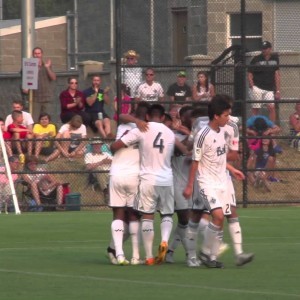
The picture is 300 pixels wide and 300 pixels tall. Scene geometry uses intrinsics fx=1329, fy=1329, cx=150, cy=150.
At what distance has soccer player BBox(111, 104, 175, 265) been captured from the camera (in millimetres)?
14094

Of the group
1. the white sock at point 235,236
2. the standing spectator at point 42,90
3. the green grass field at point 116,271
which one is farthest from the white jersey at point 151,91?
the white sock at point 235,236

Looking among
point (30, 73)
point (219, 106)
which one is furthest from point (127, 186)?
point (30, 73)

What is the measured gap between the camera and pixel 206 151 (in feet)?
44.2

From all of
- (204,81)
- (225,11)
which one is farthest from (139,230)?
(225,11)

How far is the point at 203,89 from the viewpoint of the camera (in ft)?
79.5

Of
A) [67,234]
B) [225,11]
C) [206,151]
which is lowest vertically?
[67,234]

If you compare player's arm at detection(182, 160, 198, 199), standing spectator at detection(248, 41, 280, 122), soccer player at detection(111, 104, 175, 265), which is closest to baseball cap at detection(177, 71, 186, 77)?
standing spectator at detection(248, 41, 280, 122)

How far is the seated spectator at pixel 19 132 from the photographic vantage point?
79.3 feet

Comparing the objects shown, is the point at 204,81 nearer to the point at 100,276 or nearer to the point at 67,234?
the point at 67,234

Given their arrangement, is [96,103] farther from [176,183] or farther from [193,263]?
[193,263]

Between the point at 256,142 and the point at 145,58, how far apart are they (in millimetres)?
2569

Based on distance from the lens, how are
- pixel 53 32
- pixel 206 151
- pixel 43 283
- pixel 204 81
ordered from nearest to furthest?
pixel 43 283 → pixel 206 151 → pixel 204 81 → pixel 53 32

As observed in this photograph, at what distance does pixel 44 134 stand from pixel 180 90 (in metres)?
2.93

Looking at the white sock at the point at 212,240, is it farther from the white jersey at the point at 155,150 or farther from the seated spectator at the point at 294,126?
the seated spectator at the point at 294,126
